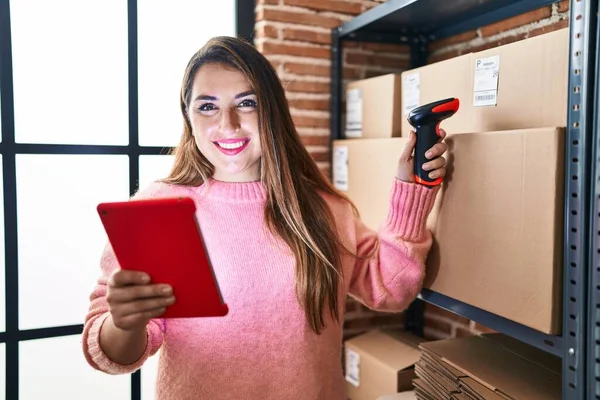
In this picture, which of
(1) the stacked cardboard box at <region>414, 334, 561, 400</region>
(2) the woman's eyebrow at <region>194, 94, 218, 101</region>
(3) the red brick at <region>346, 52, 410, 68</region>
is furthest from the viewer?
(3) the red brick at <region>346, 52, 410, 68</region>

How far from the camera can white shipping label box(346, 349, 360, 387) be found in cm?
187

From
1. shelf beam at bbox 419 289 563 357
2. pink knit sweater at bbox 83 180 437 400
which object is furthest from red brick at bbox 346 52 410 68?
shelf beam at bbox 419 289 563 357

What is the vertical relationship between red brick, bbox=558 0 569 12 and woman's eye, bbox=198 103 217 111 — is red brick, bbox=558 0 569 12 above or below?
above

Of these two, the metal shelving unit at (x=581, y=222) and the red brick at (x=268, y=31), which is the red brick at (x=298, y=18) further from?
the metal shelving unit at (x=581, y=222)

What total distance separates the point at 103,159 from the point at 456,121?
1158 millimetres

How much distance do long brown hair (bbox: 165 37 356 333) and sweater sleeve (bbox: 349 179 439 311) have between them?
0.09 m

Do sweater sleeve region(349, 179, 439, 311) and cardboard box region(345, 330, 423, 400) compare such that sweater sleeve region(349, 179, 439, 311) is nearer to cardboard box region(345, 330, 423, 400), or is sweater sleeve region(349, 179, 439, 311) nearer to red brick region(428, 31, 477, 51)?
cardboard box region(345, 330, 423, 400)

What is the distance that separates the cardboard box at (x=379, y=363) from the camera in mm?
1672

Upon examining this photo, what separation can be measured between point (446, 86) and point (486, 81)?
15 centimetres

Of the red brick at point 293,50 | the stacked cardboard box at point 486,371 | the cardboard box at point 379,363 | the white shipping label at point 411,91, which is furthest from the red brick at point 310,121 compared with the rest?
the stacked cardboard box at point 486,371

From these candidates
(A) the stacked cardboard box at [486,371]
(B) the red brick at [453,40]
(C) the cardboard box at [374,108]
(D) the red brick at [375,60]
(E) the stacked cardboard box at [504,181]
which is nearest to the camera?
(E) the stacked cardboard box at [504,181]

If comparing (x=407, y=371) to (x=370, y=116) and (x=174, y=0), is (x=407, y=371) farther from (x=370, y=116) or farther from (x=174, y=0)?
(x=174, y=0)

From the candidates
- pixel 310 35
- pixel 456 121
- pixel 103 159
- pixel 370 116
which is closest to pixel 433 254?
pixel 456 121

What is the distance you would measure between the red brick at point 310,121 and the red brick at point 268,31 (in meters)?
0.29
